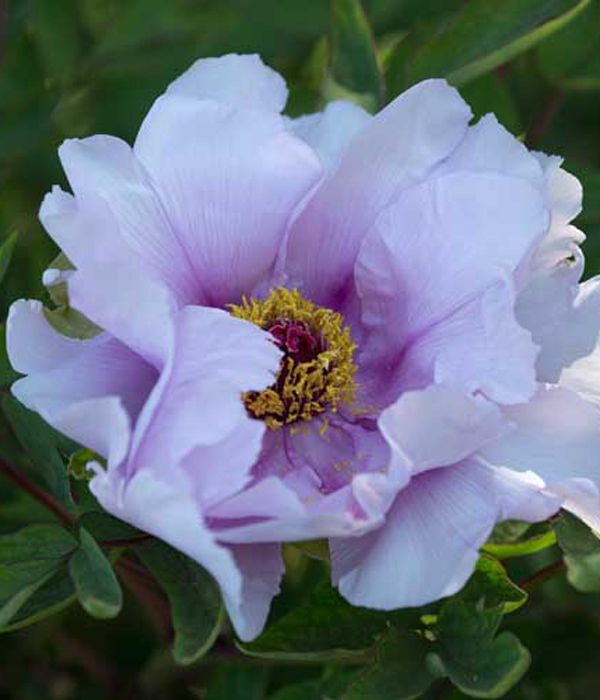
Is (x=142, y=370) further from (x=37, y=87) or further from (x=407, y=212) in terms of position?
(x=37, y=87)

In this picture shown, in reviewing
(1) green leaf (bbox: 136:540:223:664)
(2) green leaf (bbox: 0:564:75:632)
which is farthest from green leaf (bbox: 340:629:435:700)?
(2) green leaf (bbox: 0:564:75:632)

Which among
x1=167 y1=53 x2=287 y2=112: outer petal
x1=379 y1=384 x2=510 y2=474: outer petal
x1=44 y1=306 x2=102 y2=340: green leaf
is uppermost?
x1=167 y1=53 x2=287 y2=112: outer petal

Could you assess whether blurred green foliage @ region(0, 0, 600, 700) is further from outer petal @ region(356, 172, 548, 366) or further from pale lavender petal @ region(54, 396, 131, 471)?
outer petal @ region(356, 172, 548, 366)

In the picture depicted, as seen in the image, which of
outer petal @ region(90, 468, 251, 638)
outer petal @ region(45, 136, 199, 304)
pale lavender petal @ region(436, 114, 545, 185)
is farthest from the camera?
pale lavender petal @ region(436, 114, 545, 185)

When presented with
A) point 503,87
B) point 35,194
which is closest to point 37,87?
point 35,194

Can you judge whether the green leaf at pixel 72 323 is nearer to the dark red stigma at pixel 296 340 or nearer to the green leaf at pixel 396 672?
the dark red stigma at pixel 296 340

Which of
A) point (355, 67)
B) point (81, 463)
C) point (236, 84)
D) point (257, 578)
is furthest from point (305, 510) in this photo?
point (355, 67)

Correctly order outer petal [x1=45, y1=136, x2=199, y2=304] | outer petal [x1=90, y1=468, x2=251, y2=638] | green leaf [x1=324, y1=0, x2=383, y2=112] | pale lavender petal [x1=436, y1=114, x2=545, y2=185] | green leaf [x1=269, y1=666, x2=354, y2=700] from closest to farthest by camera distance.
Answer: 1. outer petal [x1=90, y1=468, x2=251, y2=638]
2. outer petal [x1=45, y1=136, x2=199, y2=304]
3. pale lavender petal [x1=436, y1=114, x2=545, y2=185]
4. green leaf [x1=269, y1=666, x2=354, y2=700]
5. green leaf [x1=324, y1=0, x2=383, y2=112]

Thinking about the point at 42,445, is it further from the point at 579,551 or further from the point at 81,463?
the point at 579,551
